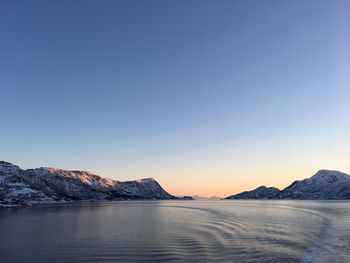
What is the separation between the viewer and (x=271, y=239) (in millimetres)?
65312

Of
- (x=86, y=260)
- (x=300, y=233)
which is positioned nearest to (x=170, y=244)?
(x=86, y=260)

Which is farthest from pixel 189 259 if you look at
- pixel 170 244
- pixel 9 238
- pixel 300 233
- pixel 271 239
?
pixel 9 238

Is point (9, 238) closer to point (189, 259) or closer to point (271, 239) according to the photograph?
point (189, 259)

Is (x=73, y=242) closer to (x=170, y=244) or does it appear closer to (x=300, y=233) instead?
(x=170, y=244)

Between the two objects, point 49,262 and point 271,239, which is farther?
point 271,239

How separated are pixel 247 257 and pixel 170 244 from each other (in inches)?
685

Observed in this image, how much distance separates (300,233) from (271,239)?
45.7 feet

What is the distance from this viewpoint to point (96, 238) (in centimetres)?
6800

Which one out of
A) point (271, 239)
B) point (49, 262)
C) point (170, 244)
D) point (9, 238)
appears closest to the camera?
point (49, 262)

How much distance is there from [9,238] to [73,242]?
60.2 ft

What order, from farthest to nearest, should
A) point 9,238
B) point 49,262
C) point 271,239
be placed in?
point 9,238 → point 271,239 → point 49,262

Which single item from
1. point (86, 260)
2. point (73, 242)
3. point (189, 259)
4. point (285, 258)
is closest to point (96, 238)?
point (73, 242)

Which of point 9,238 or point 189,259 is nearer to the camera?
point 189,259

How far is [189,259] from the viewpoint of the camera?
46594mm
